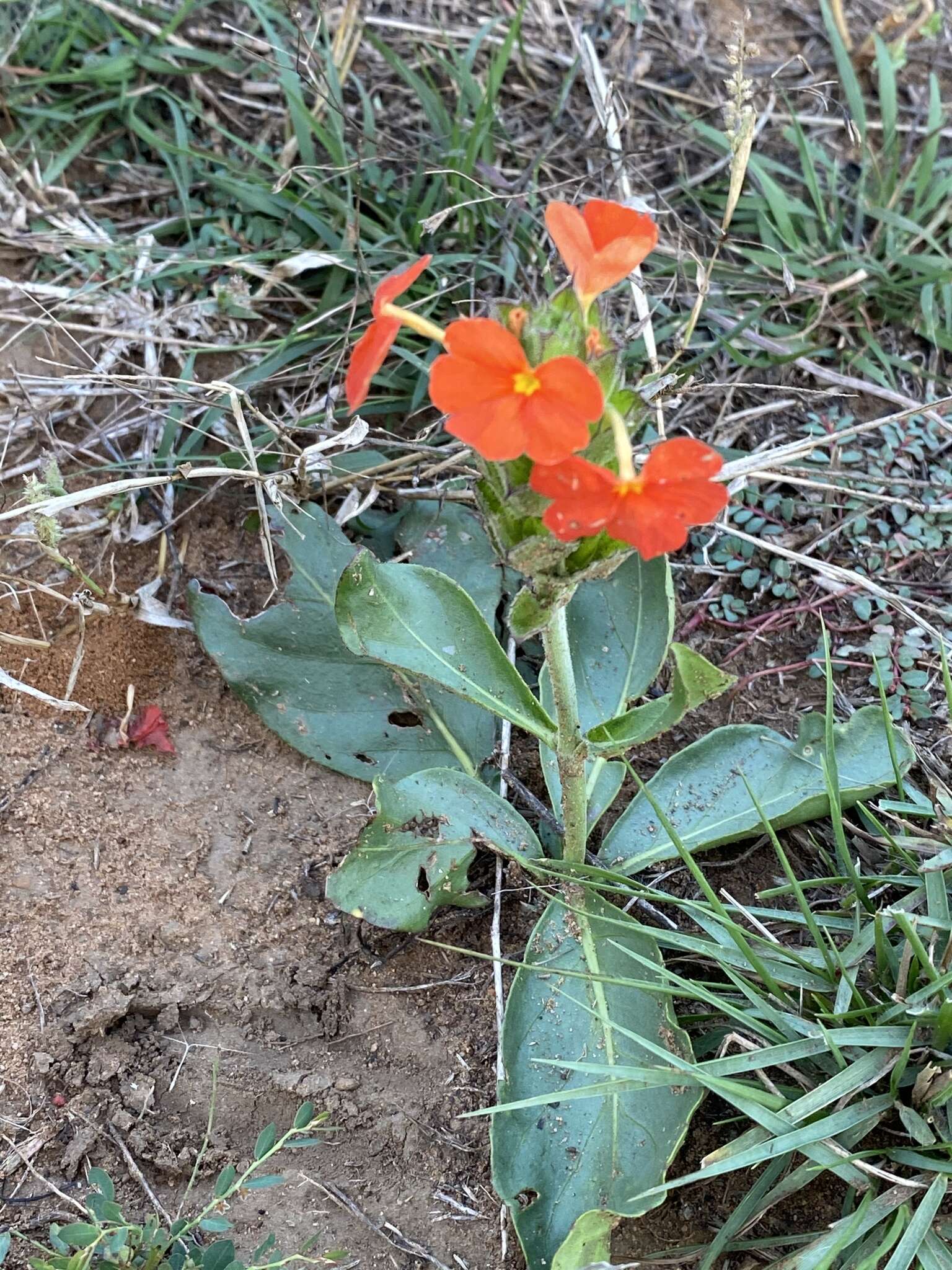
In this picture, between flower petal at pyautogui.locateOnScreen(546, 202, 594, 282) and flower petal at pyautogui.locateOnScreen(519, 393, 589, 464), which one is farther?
flower petal at pyautogui.locateOnScreen(546, 202, 594, 282)

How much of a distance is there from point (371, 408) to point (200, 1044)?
154 centimetres

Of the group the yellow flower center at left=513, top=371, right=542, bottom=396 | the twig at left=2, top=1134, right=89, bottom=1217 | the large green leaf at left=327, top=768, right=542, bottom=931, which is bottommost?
the twig at left=2, top=1134, right=89, bottom=1217

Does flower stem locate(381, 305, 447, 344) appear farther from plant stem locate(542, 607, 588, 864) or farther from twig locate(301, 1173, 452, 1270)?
twig locate(301, 1173, 452, 1270)

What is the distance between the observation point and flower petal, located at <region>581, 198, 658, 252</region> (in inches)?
65.4

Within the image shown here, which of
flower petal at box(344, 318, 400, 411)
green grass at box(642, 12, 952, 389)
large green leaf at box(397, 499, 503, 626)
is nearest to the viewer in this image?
flower petal at box(344, 318, 400, 411)

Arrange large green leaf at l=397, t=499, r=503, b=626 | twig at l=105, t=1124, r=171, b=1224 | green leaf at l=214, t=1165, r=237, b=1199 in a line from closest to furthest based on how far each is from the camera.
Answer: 1. green leaf at l=214, t=1165, r=237, b=1199
2. twig at l=105, t=1124, r=171, b=1224
3. large green leaf at l=397, t=499, r=503, b=626

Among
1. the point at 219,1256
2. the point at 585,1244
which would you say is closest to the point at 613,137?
the point at 585,1244

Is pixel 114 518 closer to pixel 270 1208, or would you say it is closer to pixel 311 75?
pixel 311 75

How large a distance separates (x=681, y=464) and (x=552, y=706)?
102 cm

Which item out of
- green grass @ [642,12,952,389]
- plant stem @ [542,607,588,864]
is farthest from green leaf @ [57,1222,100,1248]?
green grass @ [642,12,952,389]

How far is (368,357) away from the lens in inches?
63.3

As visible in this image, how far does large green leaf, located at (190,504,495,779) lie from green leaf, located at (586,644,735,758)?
1.86ft

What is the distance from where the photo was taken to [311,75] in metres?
3.16

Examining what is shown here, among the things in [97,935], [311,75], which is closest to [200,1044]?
[97,935]
